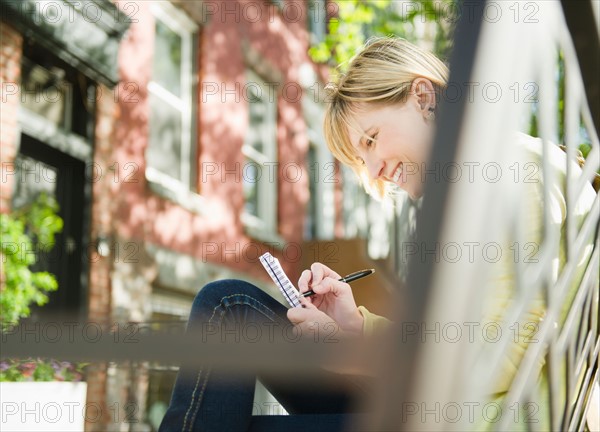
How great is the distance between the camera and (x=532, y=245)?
81cm

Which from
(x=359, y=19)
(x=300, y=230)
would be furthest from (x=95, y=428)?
(x=300, y=230)

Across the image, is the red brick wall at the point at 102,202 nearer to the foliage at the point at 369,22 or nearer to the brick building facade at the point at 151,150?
the brick building facade at the point at 151,150

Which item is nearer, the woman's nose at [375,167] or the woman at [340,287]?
the woman at [340,287]

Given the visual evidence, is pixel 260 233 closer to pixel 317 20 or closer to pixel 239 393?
pixel 317 20

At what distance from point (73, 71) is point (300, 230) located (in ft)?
16.3

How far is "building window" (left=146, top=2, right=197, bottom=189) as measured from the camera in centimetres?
714

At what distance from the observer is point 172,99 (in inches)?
291

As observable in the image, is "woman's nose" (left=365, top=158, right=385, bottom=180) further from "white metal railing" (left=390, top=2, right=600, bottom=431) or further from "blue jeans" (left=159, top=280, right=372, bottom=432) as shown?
"white metal railing" (left=390, top=2, right=600, bottom=431)

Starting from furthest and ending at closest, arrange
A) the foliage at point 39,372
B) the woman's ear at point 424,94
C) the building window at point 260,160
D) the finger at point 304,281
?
the building window at point 260,160 < the foliage at point 39,372 < the finger at point 304,281 < the woman's ear at point 424,94

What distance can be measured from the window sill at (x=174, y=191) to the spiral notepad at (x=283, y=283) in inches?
190

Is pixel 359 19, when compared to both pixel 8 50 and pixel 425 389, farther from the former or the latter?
pixel 425 389

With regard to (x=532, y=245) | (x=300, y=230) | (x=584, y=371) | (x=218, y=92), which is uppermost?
(x=218, y=92)

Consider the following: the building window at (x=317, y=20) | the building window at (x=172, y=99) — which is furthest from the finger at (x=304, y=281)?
the building window at (x=317, y=20)

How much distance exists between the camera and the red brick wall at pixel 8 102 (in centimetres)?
506
